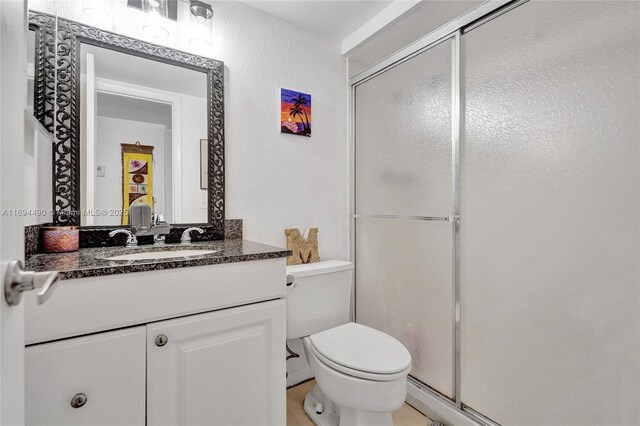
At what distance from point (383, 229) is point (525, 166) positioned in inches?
32.6

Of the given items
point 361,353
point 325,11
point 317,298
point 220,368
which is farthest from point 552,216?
point 325,11

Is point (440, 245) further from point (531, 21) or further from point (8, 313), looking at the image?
point (8, 313)

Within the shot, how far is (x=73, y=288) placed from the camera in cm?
84

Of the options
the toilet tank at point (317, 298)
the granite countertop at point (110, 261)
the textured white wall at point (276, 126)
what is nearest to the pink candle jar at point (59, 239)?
the granite countertop at point (110, 261)

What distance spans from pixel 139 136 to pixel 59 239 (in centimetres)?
55

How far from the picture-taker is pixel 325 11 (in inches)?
69.2

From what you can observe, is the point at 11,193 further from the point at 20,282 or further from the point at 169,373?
the point at 169,373

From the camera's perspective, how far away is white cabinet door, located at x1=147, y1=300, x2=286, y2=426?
0.97 m

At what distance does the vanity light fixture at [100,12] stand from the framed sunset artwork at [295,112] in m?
0.85

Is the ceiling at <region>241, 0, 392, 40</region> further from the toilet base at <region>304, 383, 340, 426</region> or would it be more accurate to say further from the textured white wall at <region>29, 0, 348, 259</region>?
the toilet base at <region>304, 383, 340, 426</region>

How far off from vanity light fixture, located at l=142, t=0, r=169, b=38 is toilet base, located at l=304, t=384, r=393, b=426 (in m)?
1.92

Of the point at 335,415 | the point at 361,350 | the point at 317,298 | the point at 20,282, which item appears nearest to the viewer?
the point at 20,282

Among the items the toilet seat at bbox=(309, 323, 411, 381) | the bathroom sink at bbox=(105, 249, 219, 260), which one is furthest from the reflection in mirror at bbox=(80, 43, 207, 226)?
the toilet seat at bbox=(309, 323, 411, 381)

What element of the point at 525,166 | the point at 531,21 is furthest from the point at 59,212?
the point at 531,21
